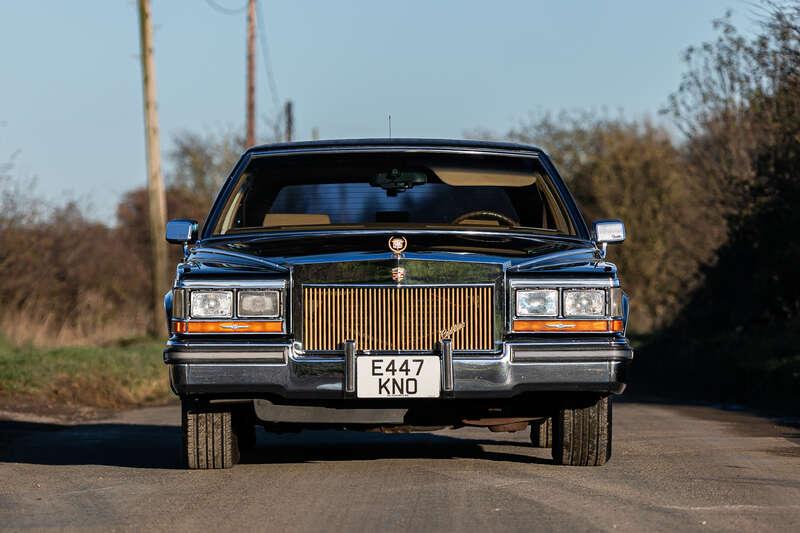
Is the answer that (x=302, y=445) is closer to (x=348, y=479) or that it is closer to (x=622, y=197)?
(x=348, y=479)

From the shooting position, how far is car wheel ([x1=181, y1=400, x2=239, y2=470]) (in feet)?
29.1

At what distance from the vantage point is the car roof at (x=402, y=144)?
393 inches

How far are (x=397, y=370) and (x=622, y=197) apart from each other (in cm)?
4625

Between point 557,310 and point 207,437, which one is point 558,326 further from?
point 207,437

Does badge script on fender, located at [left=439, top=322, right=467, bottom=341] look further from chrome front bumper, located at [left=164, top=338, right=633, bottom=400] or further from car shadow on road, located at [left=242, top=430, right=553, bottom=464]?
car shadow on road, located at [left=242, top=430, right=553, bottom=464]

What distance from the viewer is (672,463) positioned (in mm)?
9547

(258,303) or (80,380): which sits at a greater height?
(258,303)

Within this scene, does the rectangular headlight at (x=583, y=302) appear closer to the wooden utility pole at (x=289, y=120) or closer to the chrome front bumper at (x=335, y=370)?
the chrome front bumper at (x=335, y=370)

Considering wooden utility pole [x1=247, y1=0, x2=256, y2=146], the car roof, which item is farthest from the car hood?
wooden utility pole [x1=247, y1=0, x2=256, y2=146]

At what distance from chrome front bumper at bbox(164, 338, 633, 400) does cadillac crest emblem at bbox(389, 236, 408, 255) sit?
1.99 ft

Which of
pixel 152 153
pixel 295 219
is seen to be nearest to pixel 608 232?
pixel 295 219

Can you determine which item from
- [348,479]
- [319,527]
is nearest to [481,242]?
[348,479]

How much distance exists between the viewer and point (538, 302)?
331 inches

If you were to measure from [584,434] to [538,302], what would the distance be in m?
1.03
